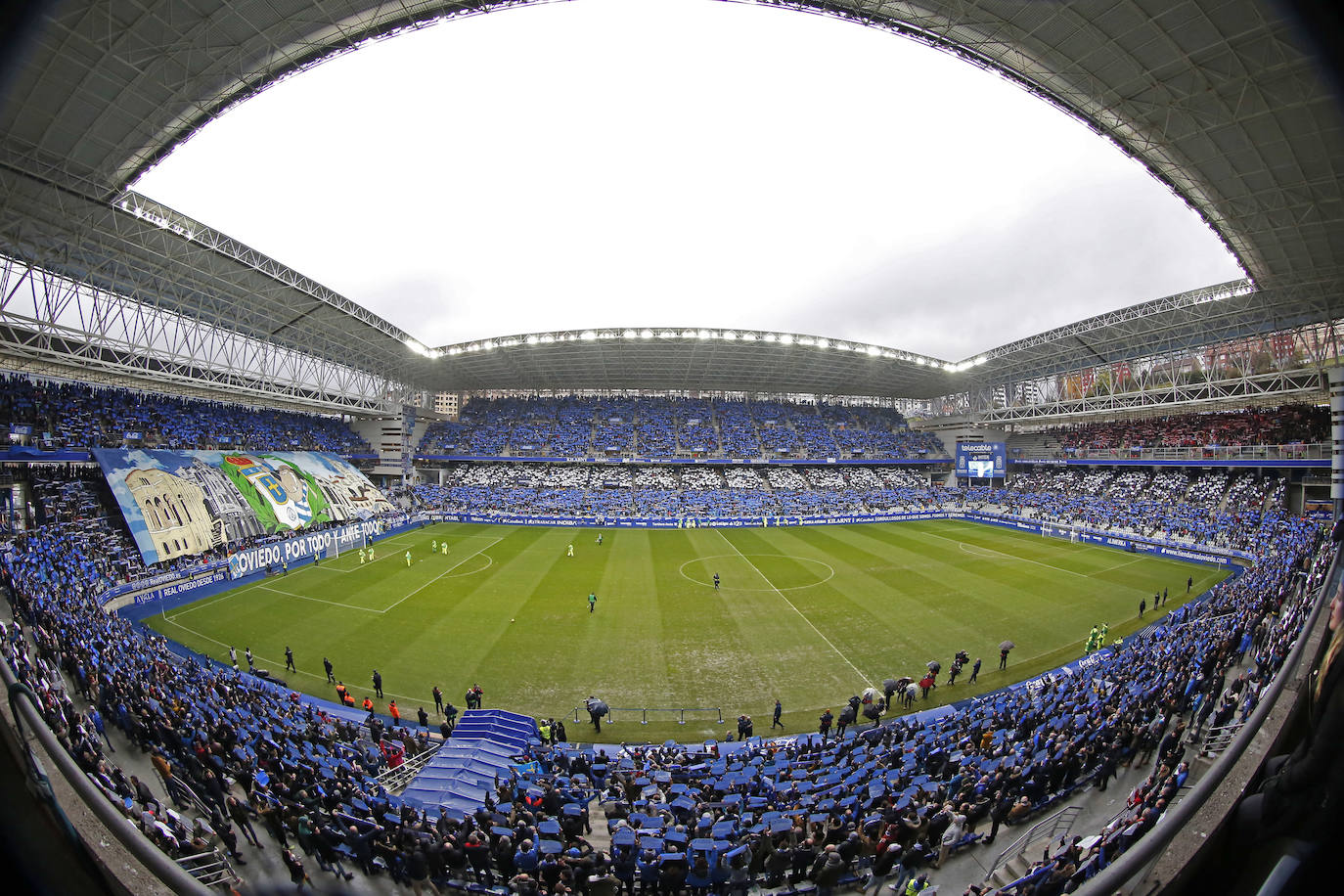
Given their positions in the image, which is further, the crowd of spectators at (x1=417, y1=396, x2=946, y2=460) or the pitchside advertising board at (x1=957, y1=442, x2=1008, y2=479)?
the crowd of spectators at (x1=417, y1=396, x2=946, y2=460)

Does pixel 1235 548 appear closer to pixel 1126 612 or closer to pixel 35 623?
pixel 1126 612

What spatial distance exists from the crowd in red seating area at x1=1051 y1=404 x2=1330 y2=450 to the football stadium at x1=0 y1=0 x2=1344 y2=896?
0.41 m

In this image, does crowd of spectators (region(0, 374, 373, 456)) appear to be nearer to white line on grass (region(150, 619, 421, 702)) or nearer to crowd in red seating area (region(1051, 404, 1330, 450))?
white line on grass (region(150, 619, 421, 702))

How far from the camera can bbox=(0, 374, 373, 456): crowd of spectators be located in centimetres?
2602

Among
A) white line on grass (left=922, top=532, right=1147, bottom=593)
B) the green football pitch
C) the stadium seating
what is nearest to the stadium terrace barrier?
the green football pitch

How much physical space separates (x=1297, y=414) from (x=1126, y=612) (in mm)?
32951

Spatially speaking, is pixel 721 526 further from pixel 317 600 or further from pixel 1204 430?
pixel 1204 430

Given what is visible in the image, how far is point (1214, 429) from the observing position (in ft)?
138

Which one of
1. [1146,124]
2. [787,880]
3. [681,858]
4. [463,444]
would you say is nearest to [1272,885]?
[681,858]

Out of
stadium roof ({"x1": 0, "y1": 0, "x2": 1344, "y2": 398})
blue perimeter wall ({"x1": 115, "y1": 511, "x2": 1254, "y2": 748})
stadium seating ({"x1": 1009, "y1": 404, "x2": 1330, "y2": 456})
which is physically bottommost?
blue perimeter wall ({"x1": 115, "y1": 511, "x2": 1254, "y2": 748})

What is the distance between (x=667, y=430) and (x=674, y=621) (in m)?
41.2

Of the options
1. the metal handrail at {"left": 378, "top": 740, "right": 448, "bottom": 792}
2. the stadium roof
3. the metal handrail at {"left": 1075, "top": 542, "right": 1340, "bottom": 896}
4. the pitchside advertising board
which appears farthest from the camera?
the pitchside advertising board

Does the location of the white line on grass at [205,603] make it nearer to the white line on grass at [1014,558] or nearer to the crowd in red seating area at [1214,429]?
the white line on grass at [1014,558]

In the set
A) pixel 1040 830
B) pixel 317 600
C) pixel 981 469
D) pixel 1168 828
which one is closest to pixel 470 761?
pixel 1040 830
